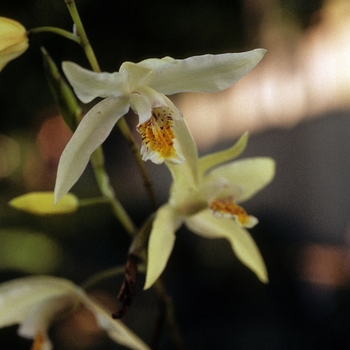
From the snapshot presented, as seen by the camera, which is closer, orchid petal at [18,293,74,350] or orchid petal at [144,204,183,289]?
orchid petal at [144,204,183,289]

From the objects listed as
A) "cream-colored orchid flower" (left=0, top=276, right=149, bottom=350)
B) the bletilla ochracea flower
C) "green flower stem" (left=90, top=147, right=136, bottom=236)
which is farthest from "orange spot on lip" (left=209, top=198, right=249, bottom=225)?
"cream-colored orchid flower" (left=0, top=276, right=149, bottom=350)

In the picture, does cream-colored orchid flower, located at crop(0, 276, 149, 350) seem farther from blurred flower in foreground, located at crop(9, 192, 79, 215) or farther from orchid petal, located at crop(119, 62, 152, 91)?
orchid petal, located at crop(119, 62, 152, 91)

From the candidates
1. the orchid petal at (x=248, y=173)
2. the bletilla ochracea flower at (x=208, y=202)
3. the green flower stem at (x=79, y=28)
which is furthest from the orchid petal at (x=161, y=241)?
the green flower stem at (x=79, y=28)

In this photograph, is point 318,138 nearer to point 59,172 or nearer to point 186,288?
point 186,288

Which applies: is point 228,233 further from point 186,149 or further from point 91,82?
point 91,82

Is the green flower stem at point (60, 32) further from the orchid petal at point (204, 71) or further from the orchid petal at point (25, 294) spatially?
the orchid petal at point (25, 294)

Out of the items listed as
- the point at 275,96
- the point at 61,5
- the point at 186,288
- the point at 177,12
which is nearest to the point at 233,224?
the point at 61,5
